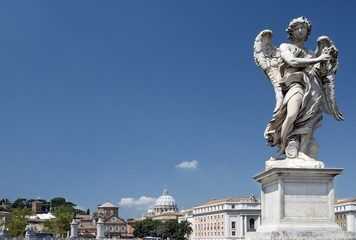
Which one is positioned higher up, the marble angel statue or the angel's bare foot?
the marble angel statue

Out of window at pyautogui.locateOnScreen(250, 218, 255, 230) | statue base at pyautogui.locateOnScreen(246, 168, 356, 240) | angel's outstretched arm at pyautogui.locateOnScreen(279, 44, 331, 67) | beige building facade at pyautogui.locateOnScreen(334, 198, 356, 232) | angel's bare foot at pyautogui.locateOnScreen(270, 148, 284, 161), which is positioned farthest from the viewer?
window at pyautogui.locateOnScreen(250, 218, 255, 230)

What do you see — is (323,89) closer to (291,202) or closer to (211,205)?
(291,202)

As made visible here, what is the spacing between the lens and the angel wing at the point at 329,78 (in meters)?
8.71

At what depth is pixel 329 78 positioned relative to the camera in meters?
8.77

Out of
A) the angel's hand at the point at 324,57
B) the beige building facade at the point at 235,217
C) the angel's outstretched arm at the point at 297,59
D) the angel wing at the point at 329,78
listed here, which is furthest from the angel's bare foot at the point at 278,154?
the beige building facade at the point at 235,217

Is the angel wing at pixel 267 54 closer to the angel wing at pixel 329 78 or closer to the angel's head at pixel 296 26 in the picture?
the angel's head at pixel 296 26

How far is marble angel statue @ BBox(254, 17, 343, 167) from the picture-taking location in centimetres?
852

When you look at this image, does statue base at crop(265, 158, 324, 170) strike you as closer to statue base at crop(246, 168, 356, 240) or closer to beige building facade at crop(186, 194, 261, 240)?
statue base at crop(246, 168, 356, 240)

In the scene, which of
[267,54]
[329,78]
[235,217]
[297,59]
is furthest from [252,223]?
[297,59]

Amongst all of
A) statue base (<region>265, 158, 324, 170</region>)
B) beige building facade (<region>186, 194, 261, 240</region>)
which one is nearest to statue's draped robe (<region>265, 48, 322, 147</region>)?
statue base (<region>265, 158, 324, 170</region>)

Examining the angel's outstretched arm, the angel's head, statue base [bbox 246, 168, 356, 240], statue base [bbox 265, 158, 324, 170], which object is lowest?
statue base [bbox 246, 168, 356, 240]

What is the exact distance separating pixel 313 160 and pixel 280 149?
0.69 m

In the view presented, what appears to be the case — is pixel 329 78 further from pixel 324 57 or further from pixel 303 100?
pixel 303 100

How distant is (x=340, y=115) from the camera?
8828mm
